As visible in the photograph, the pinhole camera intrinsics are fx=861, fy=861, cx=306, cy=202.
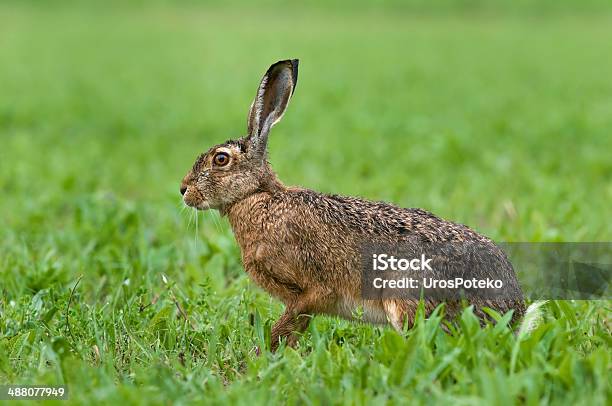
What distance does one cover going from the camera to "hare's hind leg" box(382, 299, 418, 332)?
3783 millimetres

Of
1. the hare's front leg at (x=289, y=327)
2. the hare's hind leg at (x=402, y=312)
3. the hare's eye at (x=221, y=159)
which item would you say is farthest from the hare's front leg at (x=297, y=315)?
the hare's eye at (x=221, y=159)

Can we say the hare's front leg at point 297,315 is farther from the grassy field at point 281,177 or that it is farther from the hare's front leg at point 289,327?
the grassy field at point 281,177

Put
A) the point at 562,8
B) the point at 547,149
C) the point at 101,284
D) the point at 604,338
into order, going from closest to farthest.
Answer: the point at 604,338, the point at 101,284, the point at 547,149, the point at 562,8

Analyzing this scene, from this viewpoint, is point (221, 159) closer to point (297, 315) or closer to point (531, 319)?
point (297, 315)

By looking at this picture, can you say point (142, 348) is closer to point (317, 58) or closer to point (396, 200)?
point (396, 200)

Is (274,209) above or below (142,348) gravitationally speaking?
above

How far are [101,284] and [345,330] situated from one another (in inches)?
69.1

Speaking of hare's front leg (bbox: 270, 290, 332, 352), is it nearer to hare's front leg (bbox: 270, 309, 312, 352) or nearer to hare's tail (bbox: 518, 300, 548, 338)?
hare's front leg (bbox: 270, 309, 312, 352)

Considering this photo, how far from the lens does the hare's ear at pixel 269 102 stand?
422 cm

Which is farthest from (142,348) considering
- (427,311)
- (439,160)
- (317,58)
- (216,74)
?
(317,58)

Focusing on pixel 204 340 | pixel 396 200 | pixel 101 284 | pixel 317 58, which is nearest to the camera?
pixel 204 340

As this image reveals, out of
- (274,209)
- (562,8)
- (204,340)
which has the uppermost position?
(562,8)

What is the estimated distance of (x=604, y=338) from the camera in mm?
3771

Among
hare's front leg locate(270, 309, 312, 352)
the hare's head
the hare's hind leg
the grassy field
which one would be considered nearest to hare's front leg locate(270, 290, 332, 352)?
hare's front leg locate(270, 309, 312, 352)
